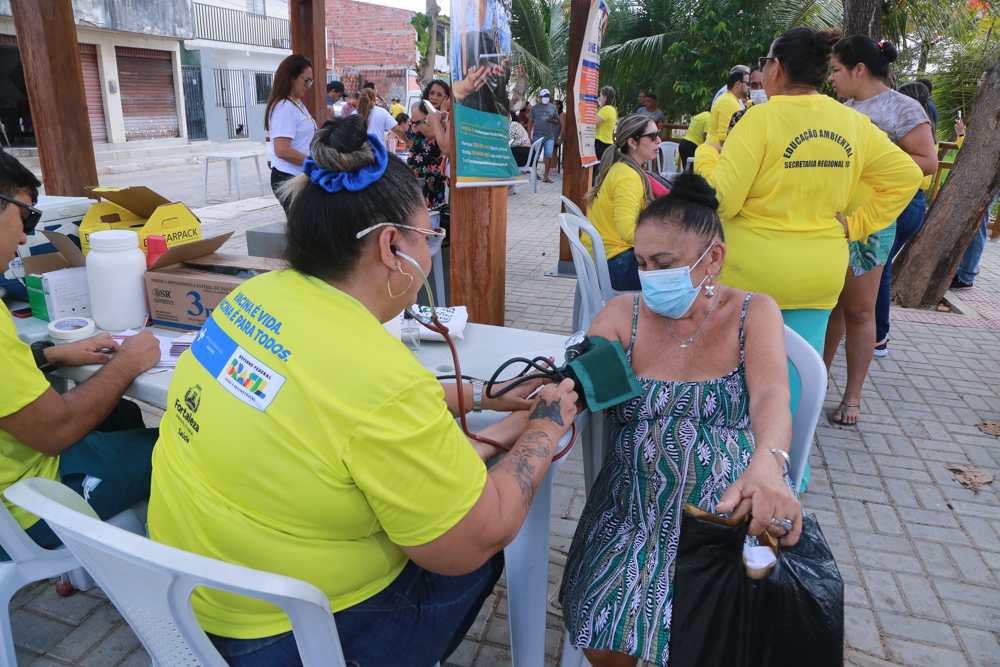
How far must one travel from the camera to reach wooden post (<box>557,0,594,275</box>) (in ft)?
16.6

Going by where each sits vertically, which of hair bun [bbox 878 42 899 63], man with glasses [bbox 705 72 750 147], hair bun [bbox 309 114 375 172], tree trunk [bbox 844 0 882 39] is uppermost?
tree trunk [bbox 844 0 882 39]

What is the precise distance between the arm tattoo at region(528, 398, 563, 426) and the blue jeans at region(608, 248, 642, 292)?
7.63ft

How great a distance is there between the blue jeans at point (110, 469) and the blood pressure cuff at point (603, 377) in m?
1.19

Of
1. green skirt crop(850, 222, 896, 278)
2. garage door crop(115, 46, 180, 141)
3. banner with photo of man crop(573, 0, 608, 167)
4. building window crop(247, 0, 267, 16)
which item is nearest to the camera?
green skirt crop(850, 222, 896, 278)

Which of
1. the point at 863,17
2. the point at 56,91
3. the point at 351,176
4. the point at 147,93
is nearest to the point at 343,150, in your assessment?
the point at 351,176

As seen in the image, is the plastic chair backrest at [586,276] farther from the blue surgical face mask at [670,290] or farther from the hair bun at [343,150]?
the hair bun at [343,150]

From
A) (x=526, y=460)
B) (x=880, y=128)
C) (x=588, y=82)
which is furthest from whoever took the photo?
(x=588, y=82)

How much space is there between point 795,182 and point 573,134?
3.19m

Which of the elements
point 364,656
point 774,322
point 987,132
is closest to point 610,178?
point 774,322

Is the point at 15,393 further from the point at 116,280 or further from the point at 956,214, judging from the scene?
the point at 956,214

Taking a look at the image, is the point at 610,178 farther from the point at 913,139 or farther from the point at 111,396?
the point at 111,396

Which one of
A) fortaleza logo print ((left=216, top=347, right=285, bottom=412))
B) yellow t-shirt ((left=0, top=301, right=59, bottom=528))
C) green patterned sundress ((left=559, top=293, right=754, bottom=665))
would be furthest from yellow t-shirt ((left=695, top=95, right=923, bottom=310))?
yellow t-shirt ((left=0, top=301, right=59, bottom=528))

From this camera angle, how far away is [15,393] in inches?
59.3

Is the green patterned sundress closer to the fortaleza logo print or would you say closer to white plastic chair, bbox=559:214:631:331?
the fortaleza logo print
